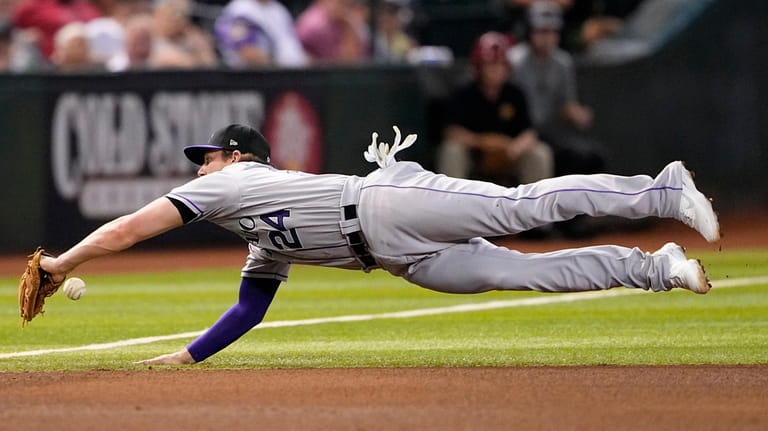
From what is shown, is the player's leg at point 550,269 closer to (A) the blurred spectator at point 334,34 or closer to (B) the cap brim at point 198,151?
(B) the cap brim at point 198,151

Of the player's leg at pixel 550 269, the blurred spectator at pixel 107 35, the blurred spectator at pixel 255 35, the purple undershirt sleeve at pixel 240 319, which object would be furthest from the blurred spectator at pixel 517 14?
the player's leg at pixel 550 269

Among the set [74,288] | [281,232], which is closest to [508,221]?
[281,232]

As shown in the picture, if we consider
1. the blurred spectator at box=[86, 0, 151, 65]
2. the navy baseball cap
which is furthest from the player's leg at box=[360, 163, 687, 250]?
the blurred spectator at box=[86, 0, 151, 65]

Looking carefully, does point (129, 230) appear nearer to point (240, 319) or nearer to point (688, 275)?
point (240, 319)

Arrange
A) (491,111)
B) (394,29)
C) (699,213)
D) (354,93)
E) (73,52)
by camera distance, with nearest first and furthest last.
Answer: (699,213), (73,52), (491,111), (354,93), (394,29)

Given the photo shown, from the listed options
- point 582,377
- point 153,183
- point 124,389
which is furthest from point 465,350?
point 153,183

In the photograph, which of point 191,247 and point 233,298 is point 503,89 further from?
point 233,298
